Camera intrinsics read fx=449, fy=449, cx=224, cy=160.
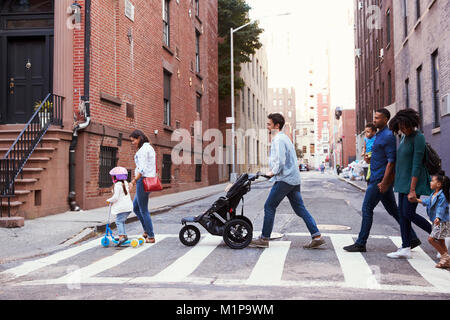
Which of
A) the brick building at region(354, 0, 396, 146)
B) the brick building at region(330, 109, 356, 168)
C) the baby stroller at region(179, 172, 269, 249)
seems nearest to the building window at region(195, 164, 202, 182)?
the brick building at region(354, 0, 396, 146)

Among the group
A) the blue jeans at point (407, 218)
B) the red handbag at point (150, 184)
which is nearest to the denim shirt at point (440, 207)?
the blue jeans at point (407, 218)

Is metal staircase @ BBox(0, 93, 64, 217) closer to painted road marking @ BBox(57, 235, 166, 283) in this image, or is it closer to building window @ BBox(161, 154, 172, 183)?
painted road marking @ BBox(57, 235, 166, 283)

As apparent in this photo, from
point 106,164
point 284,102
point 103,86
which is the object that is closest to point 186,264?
point 106,164

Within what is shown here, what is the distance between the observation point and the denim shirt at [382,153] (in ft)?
20.3

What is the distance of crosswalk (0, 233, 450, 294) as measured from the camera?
484 centimetres

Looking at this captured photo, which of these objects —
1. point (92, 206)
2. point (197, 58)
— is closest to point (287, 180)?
point (92, 206)

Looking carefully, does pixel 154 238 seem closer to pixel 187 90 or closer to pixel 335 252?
pixel 335 252

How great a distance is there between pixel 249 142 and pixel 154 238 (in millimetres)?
34989

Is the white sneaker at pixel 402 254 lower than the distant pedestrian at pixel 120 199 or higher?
lower

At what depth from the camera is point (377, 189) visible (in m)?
6.32

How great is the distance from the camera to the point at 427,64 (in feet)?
53.9

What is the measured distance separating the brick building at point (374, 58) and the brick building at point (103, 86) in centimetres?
1303

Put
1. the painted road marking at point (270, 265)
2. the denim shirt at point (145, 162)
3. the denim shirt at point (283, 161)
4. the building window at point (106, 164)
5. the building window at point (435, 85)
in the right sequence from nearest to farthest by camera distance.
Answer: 1. the painted road marking at point (270, 265)
2. the denim shirt at point (283, 161)
3. the denim shirt at point (145, 162)
4. the building window at point (106, 164)
5. the building window at point (435, 85)

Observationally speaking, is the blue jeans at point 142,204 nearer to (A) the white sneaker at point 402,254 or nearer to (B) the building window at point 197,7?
(A) the white sneaker at point 402,254
